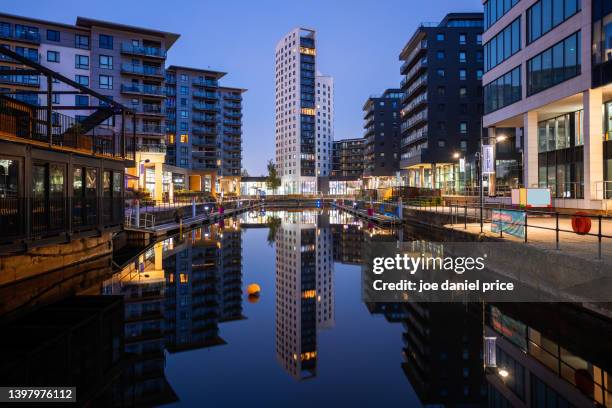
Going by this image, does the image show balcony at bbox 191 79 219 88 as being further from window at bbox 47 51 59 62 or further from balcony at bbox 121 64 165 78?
window at bbox 47 51 59 62

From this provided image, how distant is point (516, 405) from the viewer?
768 cm

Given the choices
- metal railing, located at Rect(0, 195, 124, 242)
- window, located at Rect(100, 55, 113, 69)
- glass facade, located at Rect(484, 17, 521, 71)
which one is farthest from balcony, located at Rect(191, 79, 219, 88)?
metal railing, located at Rect(0, 195, 124, 242)

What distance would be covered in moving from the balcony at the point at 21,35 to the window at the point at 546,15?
6422 cm

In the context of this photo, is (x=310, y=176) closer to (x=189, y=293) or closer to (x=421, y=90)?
(x=421, y=90)

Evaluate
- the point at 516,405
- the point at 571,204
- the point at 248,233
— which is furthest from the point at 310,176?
the point at 516,405

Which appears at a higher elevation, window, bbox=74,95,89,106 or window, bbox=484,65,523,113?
window, bbox=74,95,89,106

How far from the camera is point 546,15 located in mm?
32031

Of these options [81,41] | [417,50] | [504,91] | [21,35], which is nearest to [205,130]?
[81,41]

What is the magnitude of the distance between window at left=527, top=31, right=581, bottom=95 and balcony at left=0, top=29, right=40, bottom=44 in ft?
214

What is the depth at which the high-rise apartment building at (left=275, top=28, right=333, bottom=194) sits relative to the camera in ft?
518

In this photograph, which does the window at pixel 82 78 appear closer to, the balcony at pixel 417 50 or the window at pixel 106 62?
the window at pixel 106 62

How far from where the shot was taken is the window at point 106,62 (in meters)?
61.1

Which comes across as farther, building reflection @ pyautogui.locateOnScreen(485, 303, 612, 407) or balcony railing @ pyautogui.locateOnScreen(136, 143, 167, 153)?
balcony railing @ pyautogui.locateOnScreen(136, 143, 167, 153)

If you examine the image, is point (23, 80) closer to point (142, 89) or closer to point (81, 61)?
point (81, 61)
